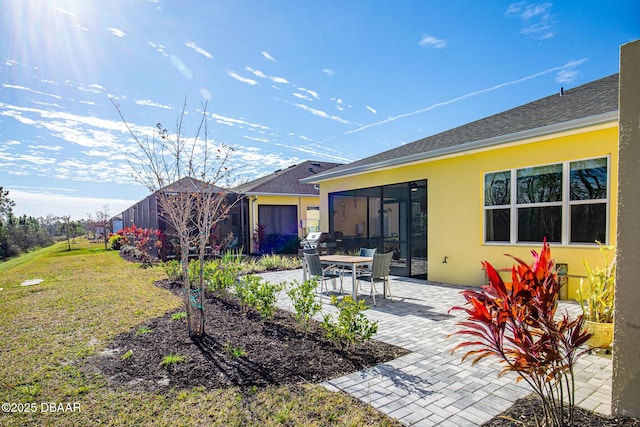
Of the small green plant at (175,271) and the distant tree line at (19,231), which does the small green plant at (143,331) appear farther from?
the distant tree line at (19,231)

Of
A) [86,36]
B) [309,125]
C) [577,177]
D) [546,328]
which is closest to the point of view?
[546,328]

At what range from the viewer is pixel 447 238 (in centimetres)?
852

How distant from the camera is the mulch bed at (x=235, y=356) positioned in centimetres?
336

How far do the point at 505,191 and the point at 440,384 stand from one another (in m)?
5.68

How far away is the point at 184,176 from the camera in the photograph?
17.2 feet

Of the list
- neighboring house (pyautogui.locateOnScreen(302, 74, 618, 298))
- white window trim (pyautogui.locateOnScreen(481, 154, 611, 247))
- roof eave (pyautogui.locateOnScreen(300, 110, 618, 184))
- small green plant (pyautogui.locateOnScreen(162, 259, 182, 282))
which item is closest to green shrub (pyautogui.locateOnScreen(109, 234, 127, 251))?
small green plant (pyautogui.locateOnScreen(162, 259, 182, 282))

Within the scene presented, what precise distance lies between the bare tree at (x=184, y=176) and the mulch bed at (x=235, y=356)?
0.44 meters

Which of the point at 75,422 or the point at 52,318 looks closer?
the point at 75,422

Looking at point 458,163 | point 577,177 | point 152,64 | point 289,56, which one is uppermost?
point 289,56

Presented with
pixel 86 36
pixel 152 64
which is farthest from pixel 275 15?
pixel 86 36

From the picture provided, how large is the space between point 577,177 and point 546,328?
5882 millimetres

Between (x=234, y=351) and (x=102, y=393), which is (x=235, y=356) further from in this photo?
(x=102, y=393)

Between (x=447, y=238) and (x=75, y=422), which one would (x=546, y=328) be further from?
(x=447, y=238)

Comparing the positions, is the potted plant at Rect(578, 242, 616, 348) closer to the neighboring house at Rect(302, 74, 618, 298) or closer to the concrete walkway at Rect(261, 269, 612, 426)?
the concrete walkway at Rect(261, 269, 612, 426)
